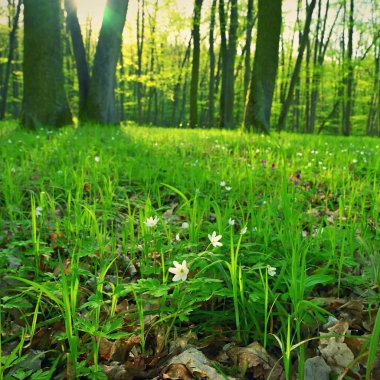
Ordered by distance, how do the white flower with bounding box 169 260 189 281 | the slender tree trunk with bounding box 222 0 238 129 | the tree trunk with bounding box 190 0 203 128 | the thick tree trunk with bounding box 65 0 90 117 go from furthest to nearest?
the tree trunk with bounding box 190 0 203 128, the slender tree trunk with bounding box 222 0 238 129, the thick tree trunk with bounding box 65 0 90 117, the white flower with bounding box 169 260 189 281

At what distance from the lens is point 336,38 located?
2455 centimetres

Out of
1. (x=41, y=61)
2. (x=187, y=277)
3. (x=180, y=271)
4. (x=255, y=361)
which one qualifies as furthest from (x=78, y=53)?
(x=255, y=361)

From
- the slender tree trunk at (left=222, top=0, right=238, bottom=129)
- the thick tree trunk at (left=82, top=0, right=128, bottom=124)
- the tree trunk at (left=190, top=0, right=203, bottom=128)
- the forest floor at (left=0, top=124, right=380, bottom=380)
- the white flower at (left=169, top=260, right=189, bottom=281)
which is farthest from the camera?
the tree trunk at (left=190, top=0, right=203, bottom=128)

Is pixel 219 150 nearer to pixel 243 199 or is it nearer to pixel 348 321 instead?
pixel 243 199

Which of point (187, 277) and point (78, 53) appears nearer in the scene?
point (187, 277)

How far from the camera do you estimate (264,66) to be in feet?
27.3

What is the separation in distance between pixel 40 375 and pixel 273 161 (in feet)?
11.4

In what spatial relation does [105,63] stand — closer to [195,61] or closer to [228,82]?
[228,82]

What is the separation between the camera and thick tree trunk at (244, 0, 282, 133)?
8180 millimetres

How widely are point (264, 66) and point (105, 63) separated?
379 cm

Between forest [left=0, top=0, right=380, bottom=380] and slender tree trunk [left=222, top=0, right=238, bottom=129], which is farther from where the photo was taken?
slender tree trunk [left=222, top=0, right=238, bottom=129]

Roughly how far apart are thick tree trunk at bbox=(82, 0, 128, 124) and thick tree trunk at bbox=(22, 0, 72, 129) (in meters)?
1.40

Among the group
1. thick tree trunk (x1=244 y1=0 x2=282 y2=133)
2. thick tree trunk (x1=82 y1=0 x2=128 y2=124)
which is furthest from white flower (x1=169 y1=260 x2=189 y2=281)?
thick tree trunk (x1=82 y1=0 x2=128 y2=124)

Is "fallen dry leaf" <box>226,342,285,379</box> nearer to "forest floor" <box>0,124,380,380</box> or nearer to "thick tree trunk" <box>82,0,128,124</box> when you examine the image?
"forest floor" <box>0,124,380,380</box>
